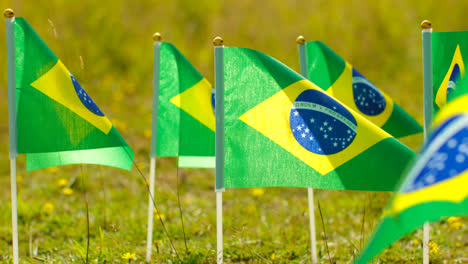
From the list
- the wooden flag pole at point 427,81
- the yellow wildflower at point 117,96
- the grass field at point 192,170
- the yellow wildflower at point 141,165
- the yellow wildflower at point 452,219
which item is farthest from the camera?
the yellow wildflower at point 117,96

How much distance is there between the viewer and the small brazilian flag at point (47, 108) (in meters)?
2.56

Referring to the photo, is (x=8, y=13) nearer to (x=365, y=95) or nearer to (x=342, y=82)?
(x=342, y=82)

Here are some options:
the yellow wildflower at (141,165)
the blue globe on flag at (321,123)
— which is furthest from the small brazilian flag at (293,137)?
A: the yellow wildflower at (141,165)

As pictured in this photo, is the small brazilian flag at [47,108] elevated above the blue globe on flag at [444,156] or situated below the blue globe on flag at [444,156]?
above

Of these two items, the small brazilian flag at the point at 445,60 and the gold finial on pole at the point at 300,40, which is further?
the gold finial on pole at the point at 300,40

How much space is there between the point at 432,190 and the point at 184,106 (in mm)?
1873

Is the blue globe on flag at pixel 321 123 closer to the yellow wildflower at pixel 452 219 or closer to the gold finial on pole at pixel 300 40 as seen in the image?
the gold finial on pole at pixel 300 40

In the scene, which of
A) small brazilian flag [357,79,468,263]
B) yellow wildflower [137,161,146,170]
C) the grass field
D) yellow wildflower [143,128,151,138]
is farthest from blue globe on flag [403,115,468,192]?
yellow wildflower [143,128,151,138]

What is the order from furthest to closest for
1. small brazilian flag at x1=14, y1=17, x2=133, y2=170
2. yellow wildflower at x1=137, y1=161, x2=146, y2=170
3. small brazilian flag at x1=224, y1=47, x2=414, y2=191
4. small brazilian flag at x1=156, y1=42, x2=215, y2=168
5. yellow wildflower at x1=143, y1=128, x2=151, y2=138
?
yellow wildflower at x1=143, y1=128, x2=151, y2=138
yellow wildflower at x1=137, y1=161, x2=146, y2=170
small brazilian flag at x1=156, y1=42, x2=215, y2=168
small brazilian flag at x1=14, y1=17, x2=133, y2=170
small brazilian flag at x1=224, y1=47, x2=414, y2=191

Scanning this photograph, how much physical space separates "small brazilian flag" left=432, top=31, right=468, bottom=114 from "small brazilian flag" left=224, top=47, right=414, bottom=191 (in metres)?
0.44

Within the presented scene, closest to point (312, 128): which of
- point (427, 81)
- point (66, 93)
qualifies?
point (427, 81)

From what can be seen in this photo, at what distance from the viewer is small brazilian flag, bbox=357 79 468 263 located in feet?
4.91

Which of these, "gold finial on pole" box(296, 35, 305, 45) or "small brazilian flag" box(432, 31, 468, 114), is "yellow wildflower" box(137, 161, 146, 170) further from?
"small brazilian flag" box(432, 31, 468, 114)

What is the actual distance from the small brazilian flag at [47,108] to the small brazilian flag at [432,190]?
143cm
